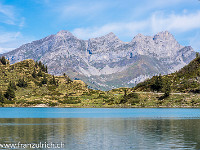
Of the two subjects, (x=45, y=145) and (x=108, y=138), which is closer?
(x=45, y=145)

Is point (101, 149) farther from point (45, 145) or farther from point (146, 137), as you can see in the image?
point (146, 137)

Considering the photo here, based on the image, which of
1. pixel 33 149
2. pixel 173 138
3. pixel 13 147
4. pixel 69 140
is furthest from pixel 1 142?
pixel 173 138

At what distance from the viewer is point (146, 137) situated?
226 ft

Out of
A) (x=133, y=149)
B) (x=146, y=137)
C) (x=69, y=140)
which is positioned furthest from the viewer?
(x=146, y=137)

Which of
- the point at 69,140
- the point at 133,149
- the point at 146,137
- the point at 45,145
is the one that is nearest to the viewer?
the point at 133,149

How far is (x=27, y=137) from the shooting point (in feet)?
225

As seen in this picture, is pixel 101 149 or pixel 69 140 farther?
pixel 69 140

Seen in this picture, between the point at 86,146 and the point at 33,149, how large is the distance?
33.5ft

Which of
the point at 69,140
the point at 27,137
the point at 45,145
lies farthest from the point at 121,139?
the point at 27,137

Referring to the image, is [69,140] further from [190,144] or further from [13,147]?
[190,144]

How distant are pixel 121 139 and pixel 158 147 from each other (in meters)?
12.4

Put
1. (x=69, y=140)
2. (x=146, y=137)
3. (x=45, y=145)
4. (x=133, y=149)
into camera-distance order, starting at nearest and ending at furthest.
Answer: (x=133, y=149), (x=45, y=145), (x=69, y=140), (x=146, y=137)

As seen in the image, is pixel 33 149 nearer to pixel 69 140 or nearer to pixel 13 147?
pixel 13 147

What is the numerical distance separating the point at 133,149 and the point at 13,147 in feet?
75.4
